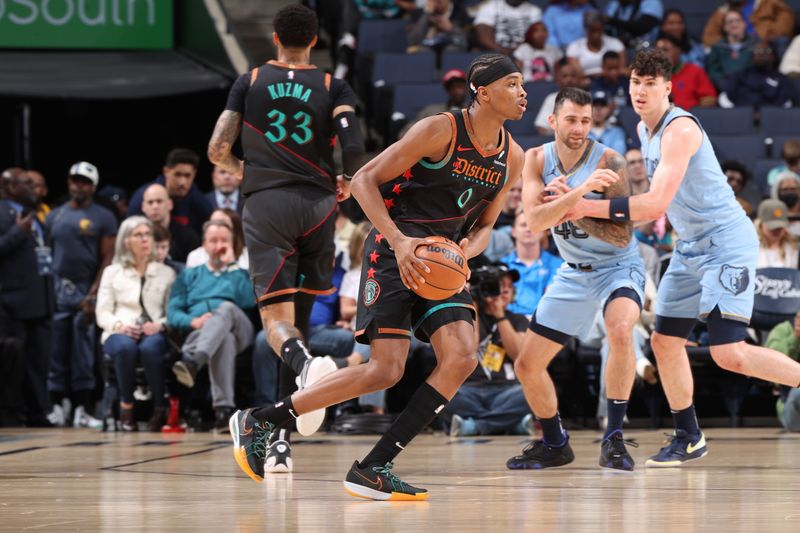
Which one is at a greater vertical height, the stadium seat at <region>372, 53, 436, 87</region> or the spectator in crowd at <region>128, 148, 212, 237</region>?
the stadium seat at <region>372, 53, 436, 87</region>

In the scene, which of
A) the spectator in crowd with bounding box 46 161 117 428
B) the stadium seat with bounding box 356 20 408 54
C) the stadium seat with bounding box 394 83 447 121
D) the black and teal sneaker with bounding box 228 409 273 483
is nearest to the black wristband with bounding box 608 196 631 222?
the black and teal sneaker with bounding box 228 409 273 483

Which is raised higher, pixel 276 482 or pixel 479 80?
pixel 479 80

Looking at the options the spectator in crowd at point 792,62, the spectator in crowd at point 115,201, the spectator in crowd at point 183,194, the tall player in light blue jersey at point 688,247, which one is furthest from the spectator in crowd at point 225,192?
the spectator in crowd at point 792,62

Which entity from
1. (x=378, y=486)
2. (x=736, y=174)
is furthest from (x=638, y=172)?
(x=378, y=486)

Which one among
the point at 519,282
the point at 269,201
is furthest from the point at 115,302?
the point at 269,201

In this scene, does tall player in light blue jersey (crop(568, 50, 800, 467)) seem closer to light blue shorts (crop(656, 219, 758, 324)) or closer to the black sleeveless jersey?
light blue shorts (crop(656, 219, 758, 324))

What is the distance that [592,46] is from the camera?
42.4 ft

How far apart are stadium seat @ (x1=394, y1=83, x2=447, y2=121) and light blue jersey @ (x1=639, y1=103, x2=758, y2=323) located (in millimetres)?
5991

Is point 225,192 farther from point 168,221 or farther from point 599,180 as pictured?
point 599,180

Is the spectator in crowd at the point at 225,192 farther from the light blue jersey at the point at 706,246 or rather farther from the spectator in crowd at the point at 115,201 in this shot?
the light blue jersey at the point at 706,246

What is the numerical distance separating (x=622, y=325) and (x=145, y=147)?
26.4ft

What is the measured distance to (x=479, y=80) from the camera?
Answer: 4.66 m

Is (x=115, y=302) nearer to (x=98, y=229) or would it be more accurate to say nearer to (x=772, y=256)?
(x=98, y=229)

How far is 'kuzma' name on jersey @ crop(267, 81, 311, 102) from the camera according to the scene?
584 centimetres
